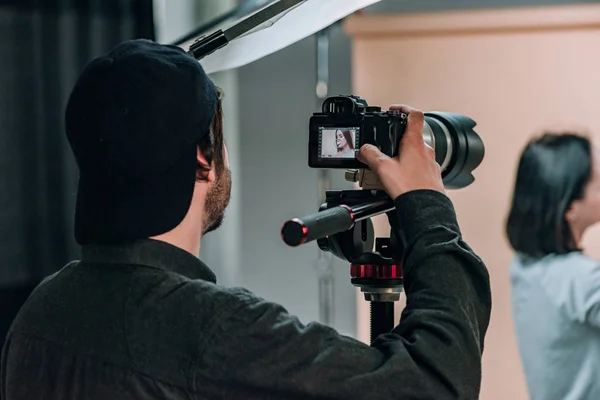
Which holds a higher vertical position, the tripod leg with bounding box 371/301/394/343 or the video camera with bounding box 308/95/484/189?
the video camera with bounding box 308/95/484/189

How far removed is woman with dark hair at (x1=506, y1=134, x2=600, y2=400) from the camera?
1.74 metres

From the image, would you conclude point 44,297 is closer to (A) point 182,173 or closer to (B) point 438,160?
(A) point 182,173

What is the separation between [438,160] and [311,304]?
4.83ft

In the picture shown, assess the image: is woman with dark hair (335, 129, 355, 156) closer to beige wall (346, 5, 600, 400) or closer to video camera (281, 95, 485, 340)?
video camera (281, 95, 485, 340)

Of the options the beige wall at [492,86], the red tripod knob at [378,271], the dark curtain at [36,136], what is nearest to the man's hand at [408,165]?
the red tripod knob at [378,271]

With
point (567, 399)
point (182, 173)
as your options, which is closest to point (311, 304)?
point (567, 399)

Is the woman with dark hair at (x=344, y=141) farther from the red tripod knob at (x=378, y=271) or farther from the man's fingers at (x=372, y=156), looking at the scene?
the red tripod knob at (x=378, y=271)

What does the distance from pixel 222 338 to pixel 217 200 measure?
0.64 ft

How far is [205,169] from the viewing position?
29.7 inches

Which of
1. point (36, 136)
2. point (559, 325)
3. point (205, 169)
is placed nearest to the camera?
point (205, 169)

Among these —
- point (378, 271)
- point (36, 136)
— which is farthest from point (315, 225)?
point (36, 136)

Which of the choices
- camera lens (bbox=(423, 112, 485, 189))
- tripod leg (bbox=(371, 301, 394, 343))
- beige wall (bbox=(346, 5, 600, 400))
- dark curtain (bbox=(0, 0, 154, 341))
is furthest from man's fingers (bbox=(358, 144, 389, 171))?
beige wall (bbox=(346, 5, 600, 400))

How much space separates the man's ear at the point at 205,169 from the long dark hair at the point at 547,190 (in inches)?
51.4

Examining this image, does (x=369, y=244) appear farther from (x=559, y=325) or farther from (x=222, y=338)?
(x=559, y=325)
